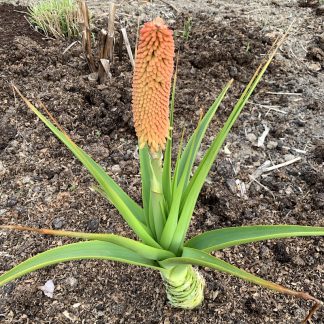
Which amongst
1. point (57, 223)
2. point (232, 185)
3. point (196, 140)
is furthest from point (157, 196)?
point (232, 185)

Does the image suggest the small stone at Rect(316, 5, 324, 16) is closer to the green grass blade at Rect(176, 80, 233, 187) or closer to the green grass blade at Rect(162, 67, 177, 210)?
the green grass blade at Rect(176, 80, 233, 187)

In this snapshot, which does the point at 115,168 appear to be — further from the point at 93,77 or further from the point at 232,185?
the point at 93,77

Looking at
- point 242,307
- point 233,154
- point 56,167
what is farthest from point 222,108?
point 242,307

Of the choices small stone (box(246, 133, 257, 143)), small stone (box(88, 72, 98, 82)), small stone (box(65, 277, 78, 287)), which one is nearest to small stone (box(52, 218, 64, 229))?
small stone (box(65, 277, 78, 287))

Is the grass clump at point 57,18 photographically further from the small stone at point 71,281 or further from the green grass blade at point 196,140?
the green grass blade at point 196,140

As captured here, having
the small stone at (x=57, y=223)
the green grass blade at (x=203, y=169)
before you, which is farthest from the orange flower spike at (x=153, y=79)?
the small stone at (x=57, y=223)

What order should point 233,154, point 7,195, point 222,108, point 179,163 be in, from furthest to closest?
point 222,108 < point 233,154 < point 7,195 < point 179,163

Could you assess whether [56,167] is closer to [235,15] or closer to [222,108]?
[222,108]
